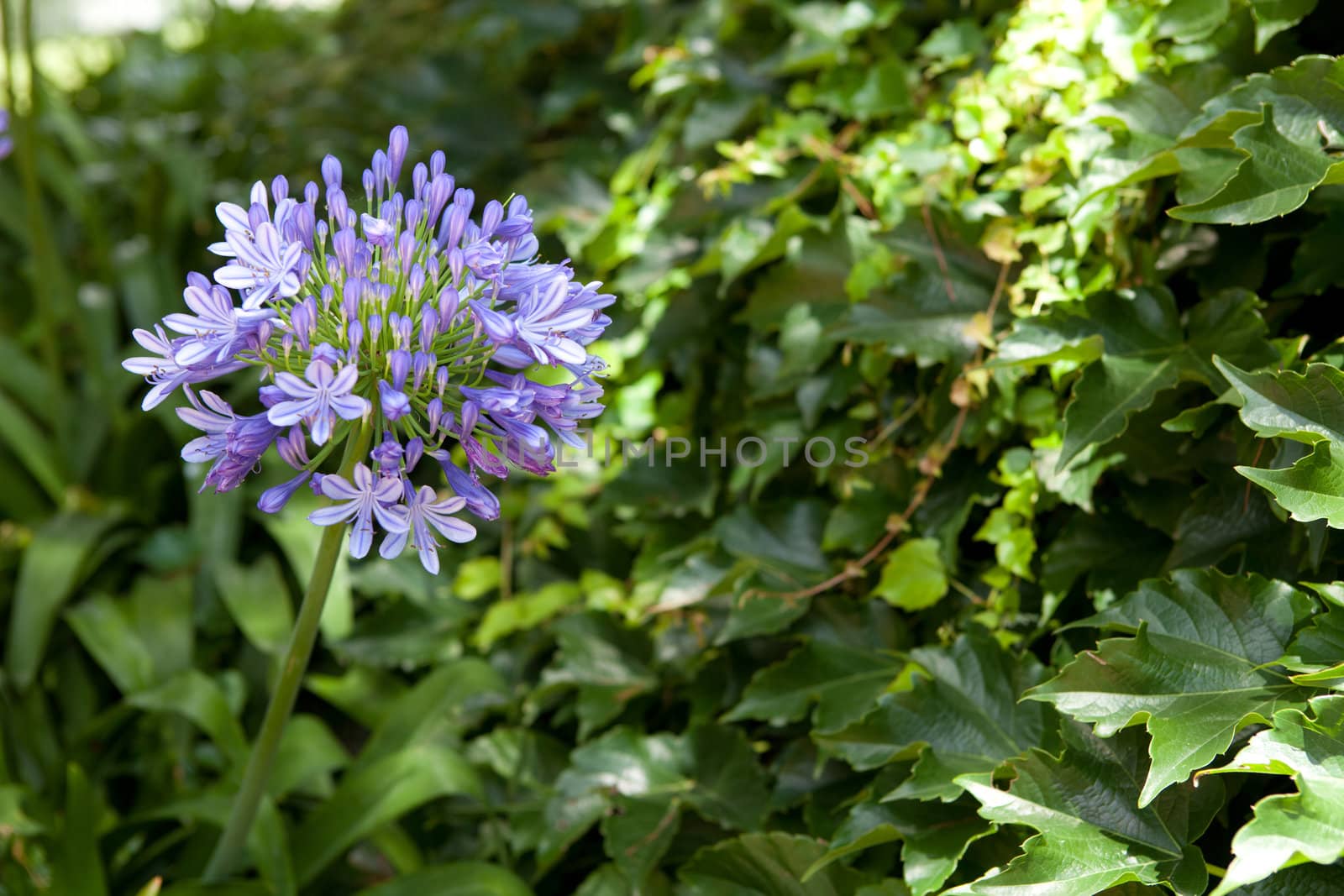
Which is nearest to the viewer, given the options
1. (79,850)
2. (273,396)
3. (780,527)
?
(273,396)

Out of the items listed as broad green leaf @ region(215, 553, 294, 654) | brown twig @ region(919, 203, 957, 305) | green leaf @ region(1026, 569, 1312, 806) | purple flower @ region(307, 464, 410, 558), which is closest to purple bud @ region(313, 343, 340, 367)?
purple flower @ region(307, 464, 410, 558)

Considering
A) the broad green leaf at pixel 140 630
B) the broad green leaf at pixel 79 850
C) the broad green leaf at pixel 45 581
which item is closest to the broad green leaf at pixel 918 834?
the broad green leaf at pixel 79 850

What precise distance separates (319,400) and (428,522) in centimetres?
19

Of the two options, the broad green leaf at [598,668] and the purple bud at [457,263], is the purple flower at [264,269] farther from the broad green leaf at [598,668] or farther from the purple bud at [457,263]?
the broad green leaf at [598,668]

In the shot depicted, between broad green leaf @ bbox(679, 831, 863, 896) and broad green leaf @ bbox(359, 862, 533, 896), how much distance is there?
13.8 inches

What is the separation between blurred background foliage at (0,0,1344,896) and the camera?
1.43 m

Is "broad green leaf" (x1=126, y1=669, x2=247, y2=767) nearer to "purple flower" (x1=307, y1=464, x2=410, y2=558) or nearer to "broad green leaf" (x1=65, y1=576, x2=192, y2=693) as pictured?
"broad green leaf" (x1=65, y1=576, x2=192, y2=693)

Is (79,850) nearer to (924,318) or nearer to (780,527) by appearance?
(780,527)

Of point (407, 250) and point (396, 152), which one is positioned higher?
point (396, 152)

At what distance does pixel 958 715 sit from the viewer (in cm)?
147

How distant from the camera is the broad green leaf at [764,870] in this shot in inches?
58.0

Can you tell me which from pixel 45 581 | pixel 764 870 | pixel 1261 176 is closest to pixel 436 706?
pixel 764 870

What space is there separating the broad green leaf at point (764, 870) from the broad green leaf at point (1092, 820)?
32cm

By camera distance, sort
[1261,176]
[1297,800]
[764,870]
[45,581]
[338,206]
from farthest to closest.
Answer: [45,581]
[764,870]
[1261,176]
[338,206]
[1297,800]
